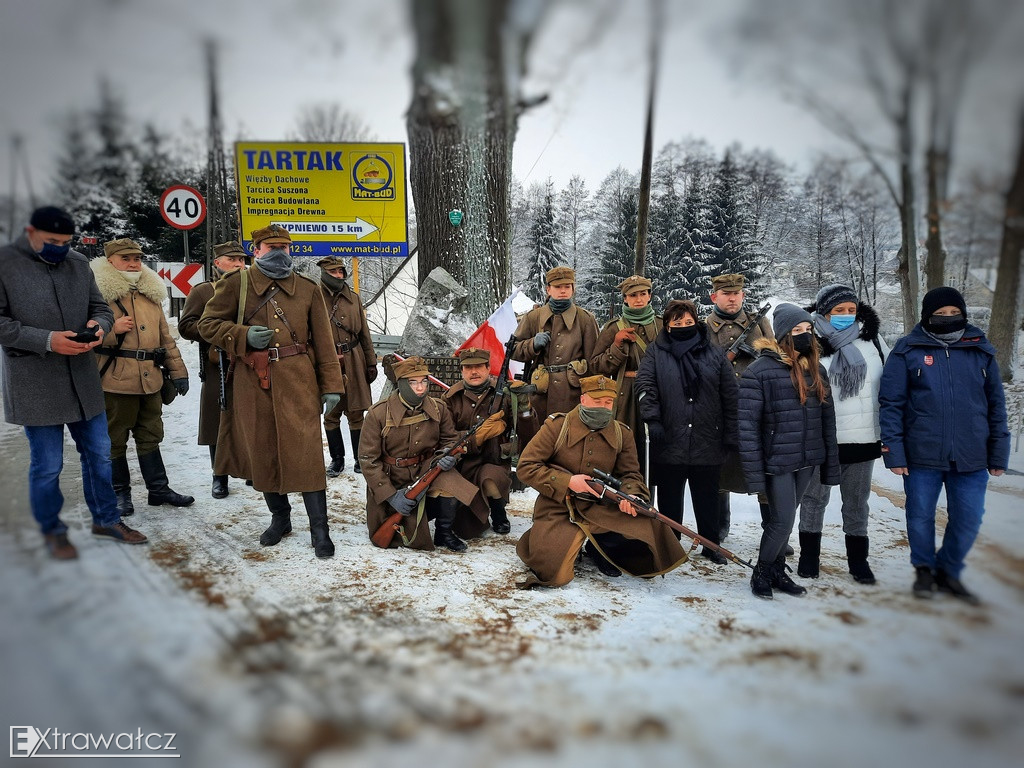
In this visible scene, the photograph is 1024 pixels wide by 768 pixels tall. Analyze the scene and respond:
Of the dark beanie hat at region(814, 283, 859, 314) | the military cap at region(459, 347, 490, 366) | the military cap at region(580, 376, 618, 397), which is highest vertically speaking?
the dark beanie hat at region(814, 283, 859, 314)

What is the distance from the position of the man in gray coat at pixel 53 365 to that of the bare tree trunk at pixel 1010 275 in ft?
7.73

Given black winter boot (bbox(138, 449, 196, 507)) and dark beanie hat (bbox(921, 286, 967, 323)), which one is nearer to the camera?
dark beanie hat (bbox(921, 286, 967, 323))

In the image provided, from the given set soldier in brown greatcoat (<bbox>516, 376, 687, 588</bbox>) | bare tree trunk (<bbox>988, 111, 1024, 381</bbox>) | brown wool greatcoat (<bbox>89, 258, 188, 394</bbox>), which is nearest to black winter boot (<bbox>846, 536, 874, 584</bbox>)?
soldier in brown greatcoat (<bbox>516, 376, 687, 588</bbox>)

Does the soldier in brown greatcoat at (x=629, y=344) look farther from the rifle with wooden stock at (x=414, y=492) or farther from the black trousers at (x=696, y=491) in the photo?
the rifle with wooden stock at (x=414, y=492)

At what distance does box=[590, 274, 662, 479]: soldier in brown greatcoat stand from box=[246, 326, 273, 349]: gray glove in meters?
2.42

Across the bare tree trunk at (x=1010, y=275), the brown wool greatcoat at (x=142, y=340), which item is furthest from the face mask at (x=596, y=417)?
the brown wool greatcoat at (x=142, y=340)

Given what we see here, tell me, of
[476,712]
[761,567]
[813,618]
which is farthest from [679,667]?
[761,567]

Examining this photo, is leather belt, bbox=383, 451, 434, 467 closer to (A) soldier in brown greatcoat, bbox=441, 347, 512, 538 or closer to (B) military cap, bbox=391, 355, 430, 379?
(A) soldier in brown greatcoat, bbox=441, 347, 512, 538

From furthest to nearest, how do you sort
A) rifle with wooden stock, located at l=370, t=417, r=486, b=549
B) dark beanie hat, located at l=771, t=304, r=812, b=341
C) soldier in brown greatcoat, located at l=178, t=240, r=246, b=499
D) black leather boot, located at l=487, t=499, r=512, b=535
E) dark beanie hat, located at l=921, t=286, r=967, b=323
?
black leather boot, located at l=487, t=499, r=512, b=535 → soldier in brown greatcoat, located at l=178, t=240, r=246, b=499 → rifle with wooden stock, located at l=370, t=417, r=486, b=549 → dark beanie hat, located at l=771, t=304, r=812, b=341 → dark beanie hat, located at l=921, t=286, r=967, b=323

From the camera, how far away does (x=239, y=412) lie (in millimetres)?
3385

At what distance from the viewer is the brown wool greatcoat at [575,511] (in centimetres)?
346

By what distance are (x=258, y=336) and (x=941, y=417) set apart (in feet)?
11.0

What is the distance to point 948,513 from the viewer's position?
2.33 metres

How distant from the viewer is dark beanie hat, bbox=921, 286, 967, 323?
168cm
